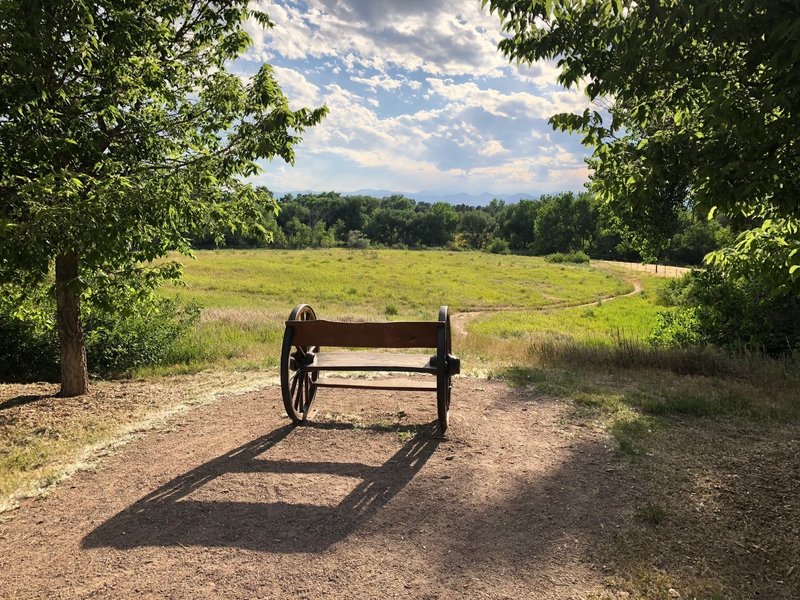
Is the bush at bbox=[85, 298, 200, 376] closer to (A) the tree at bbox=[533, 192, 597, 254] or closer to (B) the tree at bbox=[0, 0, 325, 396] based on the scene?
(B) the tree at bbox=[0, 0, 325, 396]

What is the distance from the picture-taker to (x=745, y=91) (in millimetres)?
3420

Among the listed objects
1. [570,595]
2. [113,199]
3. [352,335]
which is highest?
[113,199]

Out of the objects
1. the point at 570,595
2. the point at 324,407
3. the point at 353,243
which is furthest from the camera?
the point at 353,243

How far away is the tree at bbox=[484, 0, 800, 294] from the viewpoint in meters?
2.94

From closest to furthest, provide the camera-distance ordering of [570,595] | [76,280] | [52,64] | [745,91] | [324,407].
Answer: [570,595], [745,91], [52,64], [76,280], [324,407]

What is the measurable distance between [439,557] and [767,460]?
3.67 m

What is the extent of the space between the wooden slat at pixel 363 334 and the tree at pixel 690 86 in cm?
242

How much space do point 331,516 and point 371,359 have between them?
8.11 ft

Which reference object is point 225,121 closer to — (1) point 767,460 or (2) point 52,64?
(2) point 52,64

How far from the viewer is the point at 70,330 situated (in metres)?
6.98

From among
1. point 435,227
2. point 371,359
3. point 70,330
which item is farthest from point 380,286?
point 435,227

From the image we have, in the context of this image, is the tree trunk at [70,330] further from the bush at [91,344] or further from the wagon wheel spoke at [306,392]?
the wagon wheel spoke at [306,392]

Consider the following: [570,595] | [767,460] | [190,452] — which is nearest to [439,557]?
[570,595]

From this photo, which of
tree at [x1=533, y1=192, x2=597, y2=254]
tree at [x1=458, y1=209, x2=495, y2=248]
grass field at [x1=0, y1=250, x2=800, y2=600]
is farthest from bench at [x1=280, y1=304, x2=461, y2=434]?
tree at [x1=458, y1=209, x2=495, y2=248]
